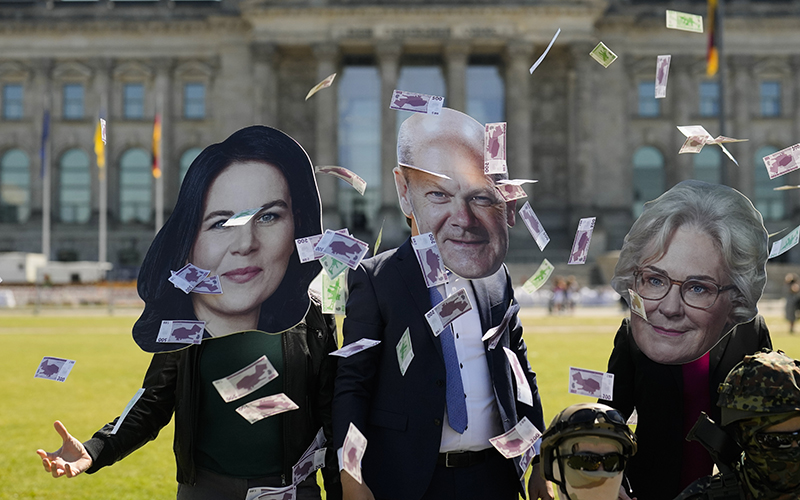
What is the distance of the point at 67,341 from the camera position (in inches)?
817

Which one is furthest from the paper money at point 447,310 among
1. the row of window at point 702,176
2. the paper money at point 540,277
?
the row of window at point 702,176

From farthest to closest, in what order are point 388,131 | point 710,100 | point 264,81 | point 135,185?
point 135,185 → point 710,100 → point 264,81 → point 388,131

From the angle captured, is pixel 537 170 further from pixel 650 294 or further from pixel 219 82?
pixel 650 294

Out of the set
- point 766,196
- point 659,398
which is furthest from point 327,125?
point 659,398

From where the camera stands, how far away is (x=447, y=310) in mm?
4332

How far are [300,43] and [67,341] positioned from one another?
1439 inches

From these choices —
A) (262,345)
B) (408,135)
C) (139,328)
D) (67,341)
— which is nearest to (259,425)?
(262,345)

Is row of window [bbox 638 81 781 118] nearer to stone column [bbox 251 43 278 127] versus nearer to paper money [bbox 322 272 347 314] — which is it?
stone column [bbox 251 43 278 127]

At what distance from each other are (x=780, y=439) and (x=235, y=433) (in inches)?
113

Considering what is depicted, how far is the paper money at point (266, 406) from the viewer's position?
434cm

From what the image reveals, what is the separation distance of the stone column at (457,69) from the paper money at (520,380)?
1926 inches

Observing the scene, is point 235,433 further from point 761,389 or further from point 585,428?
point 761,389

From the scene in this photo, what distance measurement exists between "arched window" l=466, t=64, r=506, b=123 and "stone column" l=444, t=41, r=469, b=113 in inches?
102

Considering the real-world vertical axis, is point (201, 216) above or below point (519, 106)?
below
